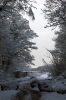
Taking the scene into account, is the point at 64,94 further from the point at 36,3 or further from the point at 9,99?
the point at 36,3

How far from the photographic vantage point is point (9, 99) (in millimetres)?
9570

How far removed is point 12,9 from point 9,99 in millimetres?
8052

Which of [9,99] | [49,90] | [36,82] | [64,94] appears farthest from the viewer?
[36,82]

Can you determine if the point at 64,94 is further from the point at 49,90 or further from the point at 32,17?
the point at 32,17

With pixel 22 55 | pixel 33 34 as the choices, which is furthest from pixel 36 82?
pixel 33 34

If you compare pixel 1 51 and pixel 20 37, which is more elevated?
pixel 1 51

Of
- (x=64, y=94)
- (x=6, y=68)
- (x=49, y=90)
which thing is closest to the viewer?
(x=64, y=94)

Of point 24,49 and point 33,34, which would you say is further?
point 33,34

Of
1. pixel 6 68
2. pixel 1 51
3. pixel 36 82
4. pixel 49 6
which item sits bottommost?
pixel 6 68

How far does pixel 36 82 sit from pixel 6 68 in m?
13.8

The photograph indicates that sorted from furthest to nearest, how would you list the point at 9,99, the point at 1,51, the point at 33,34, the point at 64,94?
the point at 33,34, the point at 1,51, the point at 64,94, the point at 9,99

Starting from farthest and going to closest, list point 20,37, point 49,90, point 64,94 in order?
1. point 20,37
2. point 49,90
3. point 64,94

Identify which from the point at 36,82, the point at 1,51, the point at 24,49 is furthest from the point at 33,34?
the point at 36,82

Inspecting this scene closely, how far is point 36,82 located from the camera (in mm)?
13953
